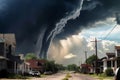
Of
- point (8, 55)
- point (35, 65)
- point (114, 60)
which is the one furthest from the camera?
point (35, 65)

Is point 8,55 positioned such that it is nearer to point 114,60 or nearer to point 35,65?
point 114,60

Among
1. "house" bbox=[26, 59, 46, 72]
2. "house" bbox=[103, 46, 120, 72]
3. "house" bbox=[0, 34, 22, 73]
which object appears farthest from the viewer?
"house" bbox=[26, 59, 46, 72]

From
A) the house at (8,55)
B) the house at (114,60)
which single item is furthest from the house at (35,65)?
the house at (8,55)

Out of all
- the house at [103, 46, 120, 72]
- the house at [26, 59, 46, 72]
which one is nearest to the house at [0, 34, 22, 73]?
the house at [103, 46, 120, 72]

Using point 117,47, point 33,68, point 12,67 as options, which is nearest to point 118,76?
point 12,67

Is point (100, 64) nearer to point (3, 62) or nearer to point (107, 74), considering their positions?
point (107, 74)

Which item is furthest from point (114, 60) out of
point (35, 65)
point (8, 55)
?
point (35, 65)

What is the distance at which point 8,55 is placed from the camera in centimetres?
8575

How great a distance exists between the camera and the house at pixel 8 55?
78.0m

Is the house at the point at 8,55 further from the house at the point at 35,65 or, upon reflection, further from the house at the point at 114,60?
the house at the point at 35,65

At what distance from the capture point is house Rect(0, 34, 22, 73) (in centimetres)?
7800

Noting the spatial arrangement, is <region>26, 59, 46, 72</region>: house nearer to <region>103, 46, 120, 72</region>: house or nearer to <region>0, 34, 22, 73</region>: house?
<region>103, 46, 120, 72</region>: house

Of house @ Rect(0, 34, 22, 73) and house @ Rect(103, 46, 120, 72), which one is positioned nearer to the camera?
house @ Rect(0, 34, 22, 73)

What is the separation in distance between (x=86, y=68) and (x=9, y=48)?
117 m
